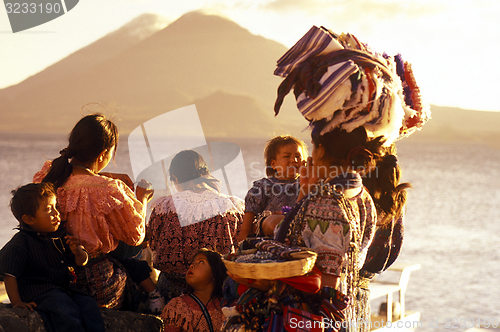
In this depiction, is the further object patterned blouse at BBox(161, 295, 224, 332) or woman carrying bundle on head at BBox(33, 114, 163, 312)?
patterned blouse at BBox(161, 295, 224, 332)

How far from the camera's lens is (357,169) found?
2188mm

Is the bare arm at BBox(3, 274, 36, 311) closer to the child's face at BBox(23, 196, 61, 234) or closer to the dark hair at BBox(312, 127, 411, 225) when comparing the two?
the child's face at BBox(23, 196, 61, 234)

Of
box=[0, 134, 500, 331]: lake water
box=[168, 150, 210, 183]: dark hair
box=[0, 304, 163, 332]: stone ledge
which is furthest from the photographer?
box=[0, 134, 500, 331]: lake water

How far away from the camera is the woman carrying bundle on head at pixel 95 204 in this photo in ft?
8.86

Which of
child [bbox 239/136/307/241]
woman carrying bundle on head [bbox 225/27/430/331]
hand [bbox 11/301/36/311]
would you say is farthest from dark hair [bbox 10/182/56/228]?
child [bbox 239/136/307/241]

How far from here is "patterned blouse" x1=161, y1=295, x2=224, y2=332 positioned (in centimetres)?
317

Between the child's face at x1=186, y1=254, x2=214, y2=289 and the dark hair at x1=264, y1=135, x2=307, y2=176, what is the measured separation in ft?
3.42

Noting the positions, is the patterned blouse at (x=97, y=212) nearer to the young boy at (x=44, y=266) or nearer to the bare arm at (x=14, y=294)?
the young boy at (x=44, y=266)

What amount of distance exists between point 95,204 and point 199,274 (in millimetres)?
871

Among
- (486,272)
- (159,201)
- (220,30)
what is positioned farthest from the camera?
(220,30)

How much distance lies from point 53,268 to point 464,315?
879 centimetres

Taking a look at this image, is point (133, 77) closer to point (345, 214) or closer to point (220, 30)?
point (220, 30)

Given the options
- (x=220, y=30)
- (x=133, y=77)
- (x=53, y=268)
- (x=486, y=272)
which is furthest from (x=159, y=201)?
(x=220, y=30)

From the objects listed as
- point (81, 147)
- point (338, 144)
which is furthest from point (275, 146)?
point (338, 144)
